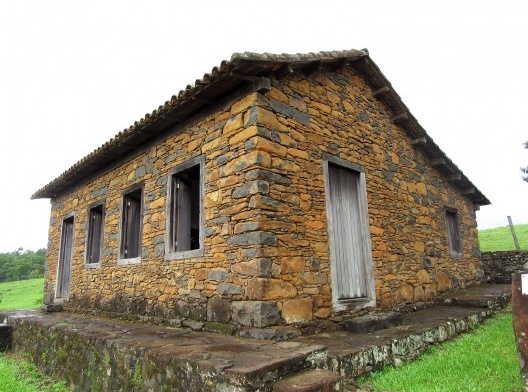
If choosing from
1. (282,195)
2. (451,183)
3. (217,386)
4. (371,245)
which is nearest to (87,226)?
(282,195)

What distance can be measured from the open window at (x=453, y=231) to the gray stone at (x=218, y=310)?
7.15 meters

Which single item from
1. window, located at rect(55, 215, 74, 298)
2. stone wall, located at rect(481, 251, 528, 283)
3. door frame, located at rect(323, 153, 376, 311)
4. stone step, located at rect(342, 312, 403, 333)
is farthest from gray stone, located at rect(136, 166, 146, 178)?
stone wall, located at rect(481, 251, 528, 283)

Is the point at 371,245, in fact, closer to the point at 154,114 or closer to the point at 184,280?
the point at 184,280

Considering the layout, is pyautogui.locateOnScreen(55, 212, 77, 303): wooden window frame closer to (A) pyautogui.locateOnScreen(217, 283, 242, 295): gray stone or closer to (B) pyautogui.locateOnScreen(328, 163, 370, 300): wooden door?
(A) pyautogui.locateOnScreen(217, 283, 242, 295): gray stone

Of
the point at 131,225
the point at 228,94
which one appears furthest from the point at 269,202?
the point at 131,225

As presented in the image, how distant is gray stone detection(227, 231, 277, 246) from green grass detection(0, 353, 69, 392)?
10.7 feet

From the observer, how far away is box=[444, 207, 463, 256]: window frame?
958 centimetres

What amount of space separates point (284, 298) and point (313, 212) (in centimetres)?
134

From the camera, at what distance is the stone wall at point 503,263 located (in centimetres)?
1218

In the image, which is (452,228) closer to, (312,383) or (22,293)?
(312,383)

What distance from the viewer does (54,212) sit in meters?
11.1

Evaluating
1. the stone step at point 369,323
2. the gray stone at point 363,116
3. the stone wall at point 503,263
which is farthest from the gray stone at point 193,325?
the stone wall at point 503,263

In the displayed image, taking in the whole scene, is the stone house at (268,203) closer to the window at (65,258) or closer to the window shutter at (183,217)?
the window shutter at (183,217)

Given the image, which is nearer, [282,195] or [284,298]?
[284,298]
